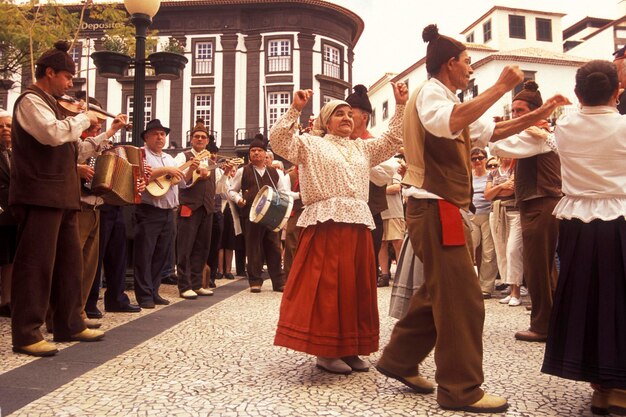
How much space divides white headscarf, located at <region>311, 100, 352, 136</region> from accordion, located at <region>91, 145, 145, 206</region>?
6.83ft

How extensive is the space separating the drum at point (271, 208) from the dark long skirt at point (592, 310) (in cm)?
413

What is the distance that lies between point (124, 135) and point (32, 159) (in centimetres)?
3513

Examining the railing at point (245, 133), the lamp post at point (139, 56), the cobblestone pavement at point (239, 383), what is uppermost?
the railing at point (245, 133)

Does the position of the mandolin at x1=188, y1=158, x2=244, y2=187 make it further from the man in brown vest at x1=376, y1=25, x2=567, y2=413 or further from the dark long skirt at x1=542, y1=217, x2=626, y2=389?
the dark long skirt at x1=542, y1=217, x2=626, y2=389

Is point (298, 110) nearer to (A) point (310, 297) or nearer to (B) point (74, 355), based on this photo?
(A) point (310, 297)

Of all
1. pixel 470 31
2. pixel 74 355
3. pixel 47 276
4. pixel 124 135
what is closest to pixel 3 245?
pixel 47 276

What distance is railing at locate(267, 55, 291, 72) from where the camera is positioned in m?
36.9

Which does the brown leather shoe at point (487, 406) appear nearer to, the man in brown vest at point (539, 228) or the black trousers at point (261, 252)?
the man in brown vest at point (539, 228)

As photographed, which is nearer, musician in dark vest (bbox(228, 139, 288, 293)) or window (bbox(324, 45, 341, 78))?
musician in dark vest (bbox(228, 139, 288, 293))

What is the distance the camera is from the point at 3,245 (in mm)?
5719

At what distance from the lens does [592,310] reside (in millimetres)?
3016

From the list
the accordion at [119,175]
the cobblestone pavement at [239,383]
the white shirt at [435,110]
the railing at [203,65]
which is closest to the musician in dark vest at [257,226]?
the accordion at [119,175]

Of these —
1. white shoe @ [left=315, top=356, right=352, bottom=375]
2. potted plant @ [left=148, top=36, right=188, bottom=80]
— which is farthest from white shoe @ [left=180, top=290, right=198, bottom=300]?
white shoe @ [left=315, top=356, right=352, bottom=375]

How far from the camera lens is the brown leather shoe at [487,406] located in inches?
114
